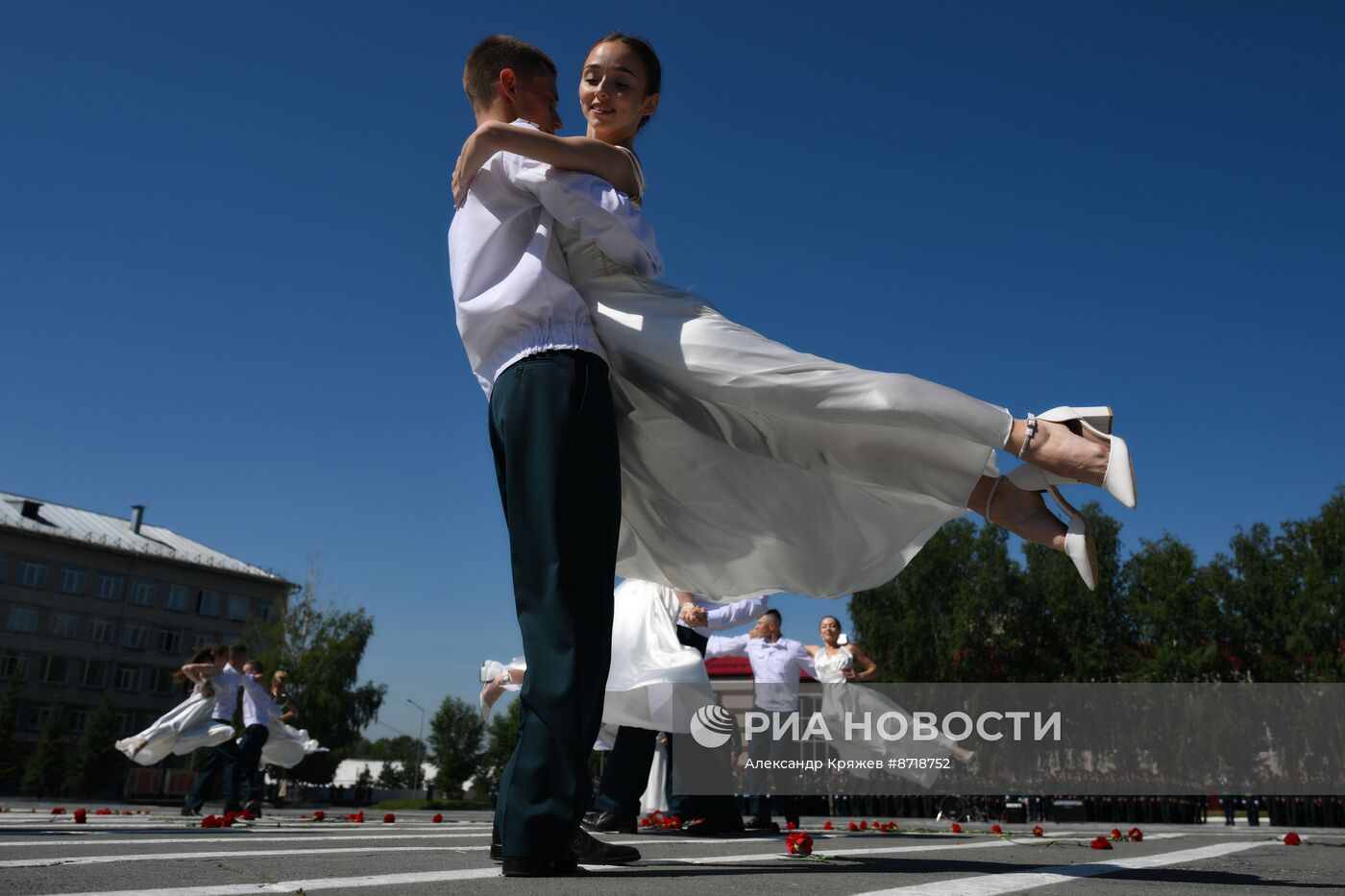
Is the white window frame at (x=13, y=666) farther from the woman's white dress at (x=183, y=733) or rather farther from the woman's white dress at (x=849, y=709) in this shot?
the woman's white dress at (x=849, y=709)

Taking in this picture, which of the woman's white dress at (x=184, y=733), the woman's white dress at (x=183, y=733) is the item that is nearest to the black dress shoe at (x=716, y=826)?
the woman's white dress at (x=184, y=733)

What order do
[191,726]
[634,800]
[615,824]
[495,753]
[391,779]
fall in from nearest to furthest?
[615,824] < [634,800] < [191,726] < [495,753] < [391,779]

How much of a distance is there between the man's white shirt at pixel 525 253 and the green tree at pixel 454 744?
98.2 metres

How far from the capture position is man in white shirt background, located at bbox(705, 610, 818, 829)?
10492 mm

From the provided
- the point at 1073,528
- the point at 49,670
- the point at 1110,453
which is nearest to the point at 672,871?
the point at 1073,528

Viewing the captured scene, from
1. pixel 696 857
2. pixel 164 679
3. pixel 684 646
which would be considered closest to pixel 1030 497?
pixel 696 857

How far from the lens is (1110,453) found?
10.8ft

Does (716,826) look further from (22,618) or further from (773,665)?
(22,618)

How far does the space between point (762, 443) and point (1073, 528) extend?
1.12 meters

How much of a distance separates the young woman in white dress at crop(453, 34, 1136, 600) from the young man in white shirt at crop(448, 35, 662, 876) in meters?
0.13

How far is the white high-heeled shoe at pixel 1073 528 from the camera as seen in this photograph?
3400 mm

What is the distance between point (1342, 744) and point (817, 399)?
43276mm

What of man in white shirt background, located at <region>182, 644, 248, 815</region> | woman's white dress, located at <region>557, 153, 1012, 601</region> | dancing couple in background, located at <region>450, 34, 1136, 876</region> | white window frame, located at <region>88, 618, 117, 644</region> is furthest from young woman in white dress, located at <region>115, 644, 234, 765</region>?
white window frame, located at <region>88, 618, 117, 644</region>

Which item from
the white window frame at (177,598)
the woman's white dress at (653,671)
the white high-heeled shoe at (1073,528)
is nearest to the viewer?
the white high-heeled shoe at (1073,528)
